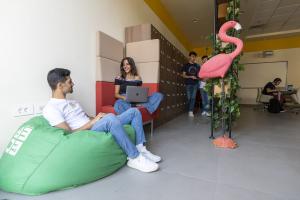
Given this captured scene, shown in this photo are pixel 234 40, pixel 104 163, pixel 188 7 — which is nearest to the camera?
pixel 104 163

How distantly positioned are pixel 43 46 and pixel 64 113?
0.74 meters

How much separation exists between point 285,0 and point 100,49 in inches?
186

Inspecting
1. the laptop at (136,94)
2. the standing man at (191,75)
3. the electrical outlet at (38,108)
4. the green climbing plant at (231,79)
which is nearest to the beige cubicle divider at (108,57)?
the laptop at (136,94)

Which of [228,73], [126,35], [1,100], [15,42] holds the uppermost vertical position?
[126,35]

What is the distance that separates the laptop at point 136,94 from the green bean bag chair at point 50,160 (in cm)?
94

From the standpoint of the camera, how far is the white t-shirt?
1.46 m

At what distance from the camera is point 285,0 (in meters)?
4.51

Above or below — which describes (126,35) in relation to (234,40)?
above

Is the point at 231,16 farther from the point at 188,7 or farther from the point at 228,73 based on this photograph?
the point at 188,7

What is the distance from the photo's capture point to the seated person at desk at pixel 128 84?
244cm

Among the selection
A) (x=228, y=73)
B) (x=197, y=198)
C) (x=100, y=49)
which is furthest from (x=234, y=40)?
(x=197, y=198)

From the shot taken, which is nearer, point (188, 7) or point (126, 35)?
point (126, 35)

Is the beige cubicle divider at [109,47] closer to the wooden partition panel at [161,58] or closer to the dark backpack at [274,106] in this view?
the wooden partition panel at [161,58]

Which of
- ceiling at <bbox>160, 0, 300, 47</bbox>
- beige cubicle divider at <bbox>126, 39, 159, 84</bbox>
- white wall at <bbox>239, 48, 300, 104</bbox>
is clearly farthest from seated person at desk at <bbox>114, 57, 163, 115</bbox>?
white wall at <bbox>239, 48, 300, 104</bbox>
